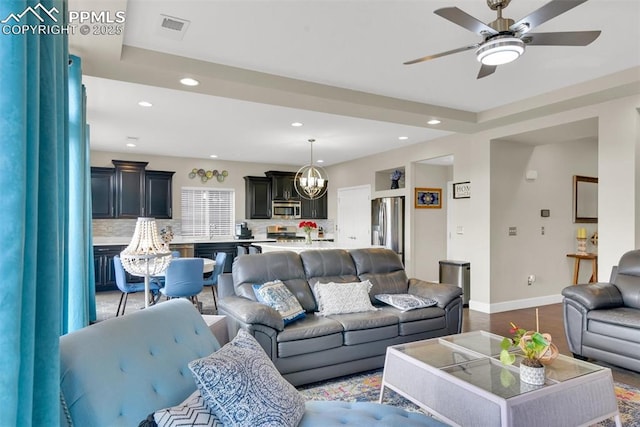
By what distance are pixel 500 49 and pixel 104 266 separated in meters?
6.99

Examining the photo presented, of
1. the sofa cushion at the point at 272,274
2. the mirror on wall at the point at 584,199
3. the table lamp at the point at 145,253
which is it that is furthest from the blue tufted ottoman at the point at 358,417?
the mirror on wall at the point at 584,199

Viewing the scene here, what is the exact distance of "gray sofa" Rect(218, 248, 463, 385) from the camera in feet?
9.50

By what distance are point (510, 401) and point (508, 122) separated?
13.5ft

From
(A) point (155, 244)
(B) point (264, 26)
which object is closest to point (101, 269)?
(A) point (155, 244)

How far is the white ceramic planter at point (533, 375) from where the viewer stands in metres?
2.03

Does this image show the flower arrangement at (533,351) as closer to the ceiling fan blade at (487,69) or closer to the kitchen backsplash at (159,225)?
the ceiling fan blade at (487,69)

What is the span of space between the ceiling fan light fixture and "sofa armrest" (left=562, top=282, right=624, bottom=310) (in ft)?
7.71

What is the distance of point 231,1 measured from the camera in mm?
2451

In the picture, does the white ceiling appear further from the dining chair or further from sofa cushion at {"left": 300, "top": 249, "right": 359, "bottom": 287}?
the dining chair

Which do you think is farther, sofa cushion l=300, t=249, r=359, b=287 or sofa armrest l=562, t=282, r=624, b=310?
sofa cushion l=300, t=249, r=359, b=287

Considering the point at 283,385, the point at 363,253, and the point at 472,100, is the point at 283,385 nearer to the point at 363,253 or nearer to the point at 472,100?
the point at 363,253

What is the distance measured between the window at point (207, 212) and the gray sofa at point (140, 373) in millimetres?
6762

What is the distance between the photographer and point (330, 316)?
336 cm

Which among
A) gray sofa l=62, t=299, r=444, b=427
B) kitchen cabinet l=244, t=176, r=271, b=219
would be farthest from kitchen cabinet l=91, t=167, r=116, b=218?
gray sofa l=62, t=299, r=444, b=427
